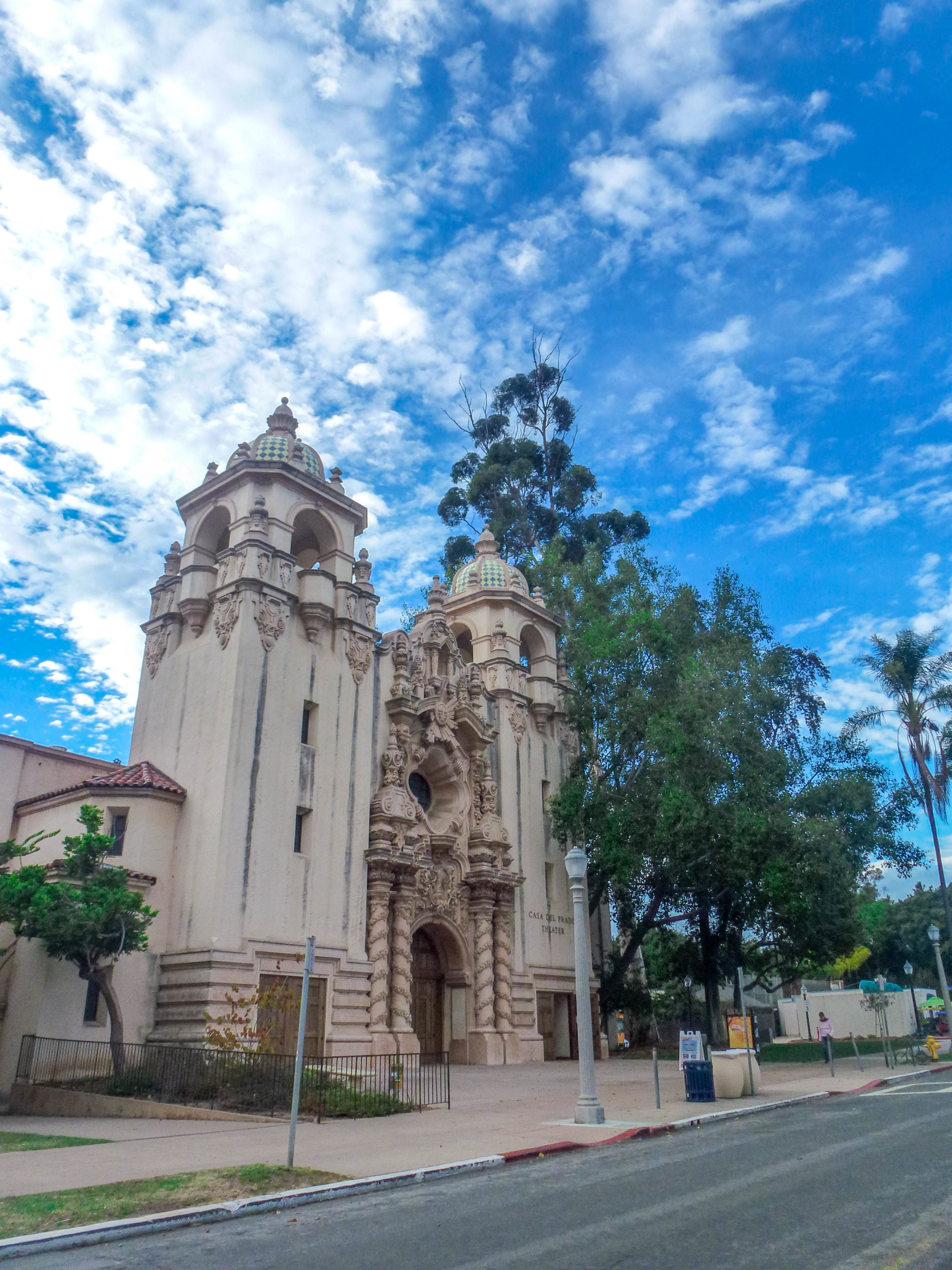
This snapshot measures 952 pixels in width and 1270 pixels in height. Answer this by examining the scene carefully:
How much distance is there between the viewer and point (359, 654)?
27531 mm

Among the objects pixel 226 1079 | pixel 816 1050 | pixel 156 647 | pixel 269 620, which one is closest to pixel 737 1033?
pixel 226 1079

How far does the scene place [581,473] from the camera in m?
51.1

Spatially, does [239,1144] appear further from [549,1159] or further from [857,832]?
[857,832]

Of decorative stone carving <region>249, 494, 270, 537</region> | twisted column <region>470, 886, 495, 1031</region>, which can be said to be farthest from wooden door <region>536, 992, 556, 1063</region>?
decorative stone carving <region>249, 494, 270, 537</region>

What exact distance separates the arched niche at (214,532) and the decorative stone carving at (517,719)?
38.0 feet

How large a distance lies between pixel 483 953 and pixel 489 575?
1420 centimetres

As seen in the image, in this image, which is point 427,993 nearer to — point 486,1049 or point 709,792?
point 486,1049

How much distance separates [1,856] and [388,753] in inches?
435

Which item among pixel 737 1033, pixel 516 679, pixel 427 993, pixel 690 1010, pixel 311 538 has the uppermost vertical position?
pixel 311 538

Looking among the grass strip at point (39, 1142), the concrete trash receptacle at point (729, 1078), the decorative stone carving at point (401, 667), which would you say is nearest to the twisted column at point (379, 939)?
the decorative stone carving at point (401, 667)

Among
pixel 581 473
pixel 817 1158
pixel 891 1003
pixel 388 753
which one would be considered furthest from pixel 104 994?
pixel 891 1003

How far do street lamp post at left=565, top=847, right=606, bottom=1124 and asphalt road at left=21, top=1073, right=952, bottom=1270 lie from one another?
2868 millimetres

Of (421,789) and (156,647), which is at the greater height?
(156,647)

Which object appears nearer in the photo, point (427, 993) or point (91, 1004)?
point (91, 1004)
